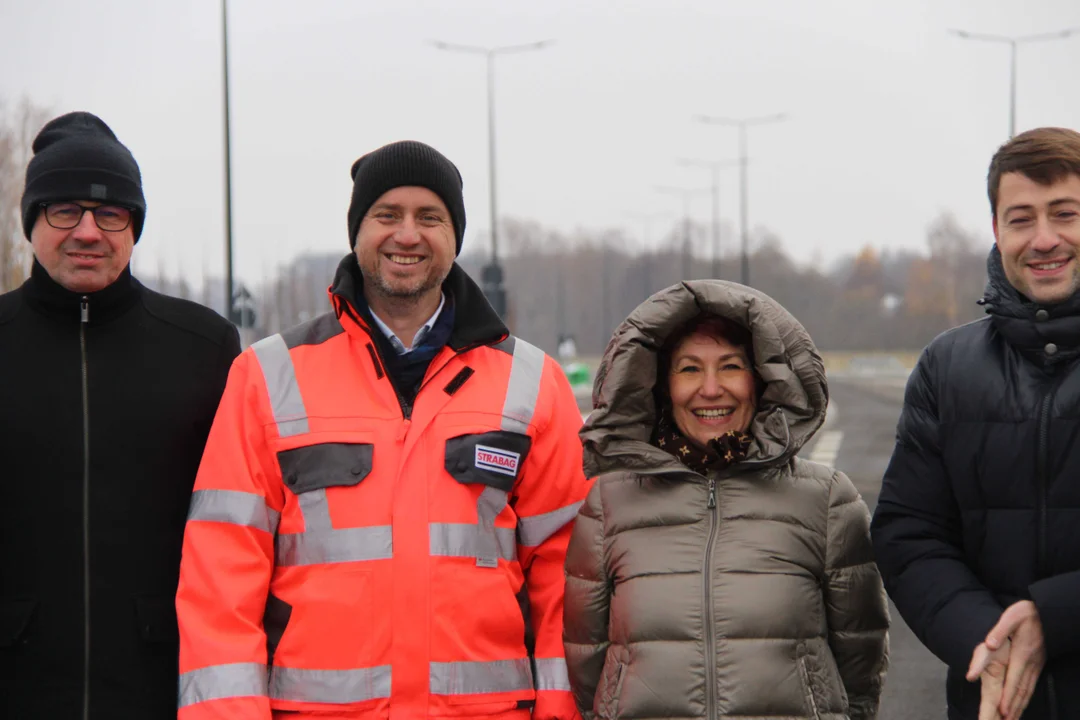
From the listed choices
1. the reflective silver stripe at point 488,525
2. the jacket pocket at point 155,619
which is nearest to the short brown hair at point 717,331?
the reflective silver stripe at point 488,525

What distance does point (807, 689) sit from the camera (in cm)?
319

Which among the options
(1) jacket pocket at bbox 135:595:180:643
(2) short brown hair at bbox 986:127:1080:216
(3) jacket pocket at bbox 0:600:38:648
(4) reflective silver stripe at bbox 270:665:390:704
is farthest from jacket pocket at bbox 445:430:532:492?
(2) short brown hair at bbox 986:127:1080:216

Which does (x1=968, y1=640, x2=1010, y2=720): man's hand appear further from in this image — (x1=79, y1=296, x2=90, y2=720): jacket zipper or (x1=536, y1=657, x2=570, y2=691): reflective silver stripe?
(x1=79, y1=296, x2=90, y2=720): jacket zipper

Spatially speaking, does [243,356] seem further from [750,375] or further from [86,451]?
[750,375]

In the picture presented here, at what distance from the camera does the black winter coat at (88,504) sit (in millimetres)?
3367

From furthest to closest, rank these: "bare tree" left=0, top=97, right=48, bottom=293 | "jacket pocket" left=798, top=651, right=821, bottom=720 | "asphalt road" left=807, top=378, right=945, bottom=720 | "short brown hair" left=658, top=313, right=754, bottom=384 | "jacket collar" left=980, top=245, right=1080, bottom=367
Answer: "bare tree" left=0, top=97, right=48, bottom=293 < "asphalt road" left=807, top=378, right=945, bottom=720 < "short brown hair" left=658, top=313, right=754, bottom=384 < "jacket pocket" left=798, top=651, right=821, bottom=720 < "jacket collar" left=980, top=245, right=1080, bottom=367

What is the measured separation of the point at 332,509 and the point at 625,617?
31.9 inches

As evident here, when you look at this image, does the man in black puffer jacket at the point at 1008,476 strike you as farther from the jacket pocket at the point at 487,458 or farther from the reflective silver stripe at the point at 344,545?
the reflective silver stripe at the point at 344,545

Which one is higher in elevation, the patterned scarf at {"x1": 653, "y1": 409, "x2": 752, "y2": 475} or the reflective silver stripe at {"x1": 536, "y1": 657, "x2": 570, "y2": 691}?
the patterned scarf at {"x1": 653, "y1": 409, "x2": 752, "y2": 475}

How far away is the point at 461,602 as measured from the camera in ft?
11.0

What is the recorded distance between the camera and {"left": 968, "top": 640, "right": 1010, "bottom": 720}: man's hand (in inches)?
116

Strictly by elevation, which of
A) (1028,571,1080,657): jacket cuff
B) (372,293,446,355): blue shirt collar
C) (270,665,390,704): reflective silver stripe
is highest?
(372,293,446,355): blue shirt collar

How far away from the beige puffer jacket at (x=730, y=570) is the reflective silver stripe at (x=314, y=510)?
669 mm

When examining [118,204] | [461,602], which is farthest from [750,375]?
[118,204]
